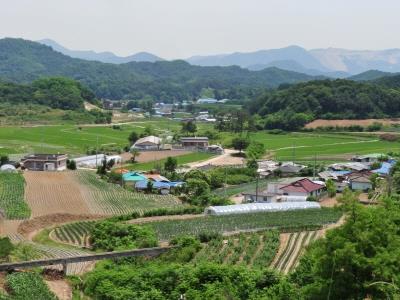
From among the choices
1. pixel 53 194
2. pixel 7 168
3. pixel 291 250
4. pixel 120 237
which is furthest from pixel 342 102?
pixel 120 237

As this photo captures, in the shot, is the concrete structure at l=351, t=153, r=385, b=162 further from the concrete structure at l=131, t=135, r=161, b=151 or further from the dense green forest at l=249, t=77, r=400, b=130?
the dense green forest at l=249, t=77, r=400, b=130

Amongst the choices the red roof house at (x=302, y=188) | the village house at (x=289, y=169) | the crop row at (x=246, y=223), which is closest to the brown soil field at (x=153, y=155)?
the village house at (x=289, y=169)

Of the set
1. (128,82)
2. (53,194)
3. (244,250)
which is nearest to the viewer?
(244,250)

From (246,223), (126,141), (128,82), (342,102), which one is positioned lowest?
(126,141)

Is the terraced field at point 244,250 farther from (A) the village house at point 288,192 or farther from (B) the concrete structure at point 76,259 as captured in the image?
(A) the village house at point 288,192

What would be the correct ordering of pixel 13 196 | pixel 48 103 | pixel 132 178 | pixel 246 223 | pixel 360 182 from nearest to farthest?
1. pixel 246 223
2. pixel 13 196
3. pixel 360 182
4. pixel 132 178
5. pixel 48 103

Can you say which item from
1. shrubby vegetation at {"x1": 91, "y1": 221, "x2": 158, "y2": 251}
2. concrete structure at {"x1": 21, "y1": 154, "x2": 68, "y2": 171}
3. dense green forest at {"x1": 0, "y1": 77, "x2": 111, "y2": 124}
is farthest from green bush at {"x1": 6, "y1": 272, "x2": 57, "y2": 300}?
dense green forest at {"x1": 0, "y1": 77, "x2": 111, "y2": 124}

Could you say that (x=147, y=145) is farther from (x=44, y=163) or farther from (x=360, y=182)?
(x=360, y=182)
